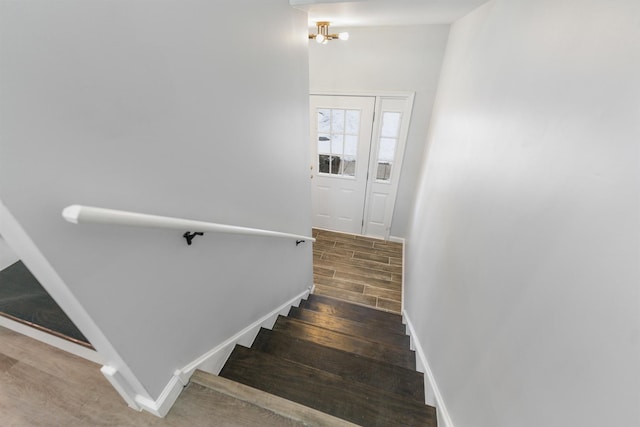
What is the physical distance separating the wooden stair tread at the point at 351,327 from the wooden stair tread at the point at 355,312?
0.06 m

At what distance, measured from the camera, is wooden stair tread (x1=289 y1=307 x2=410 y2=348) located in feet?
6.71

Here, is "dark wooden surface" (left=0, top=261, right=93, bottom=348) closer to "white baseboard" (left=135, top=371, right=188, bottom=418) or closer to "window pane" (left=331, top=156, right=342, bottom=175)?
"white baseboard" (left=135, top=371, right=188, bottom=418)

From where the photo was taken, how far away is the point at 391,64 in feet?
9.07

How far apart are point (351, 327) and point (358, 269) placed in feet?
4.15

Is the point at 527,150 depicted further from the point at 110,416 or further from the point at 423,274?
the point at 110,416

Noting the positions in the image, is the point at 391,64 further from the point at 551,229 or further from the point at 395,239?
the point at 551,229

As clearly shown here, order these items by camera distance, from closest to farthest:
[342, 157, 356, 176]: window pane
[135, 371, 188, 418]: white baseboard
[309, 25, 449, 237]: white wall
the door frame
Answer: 1. [135, 371, 188, 418]: white baseboard
2. [309, 25, 449, 237]: white wall
3. the door frame
4. [342, 157, 356, 176]: window pane

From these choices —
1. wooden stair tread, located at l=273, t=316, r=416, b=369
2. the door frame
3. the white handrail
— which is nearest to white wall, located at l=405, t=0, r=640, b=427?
wooden stair tread, located at l=273, t=316, r=416, b=369

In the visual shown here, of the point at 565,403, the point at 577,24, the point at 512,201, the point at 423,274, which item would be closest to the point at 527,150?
the point at 512,201

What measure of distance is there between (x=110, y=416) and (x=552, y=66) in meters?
1.85

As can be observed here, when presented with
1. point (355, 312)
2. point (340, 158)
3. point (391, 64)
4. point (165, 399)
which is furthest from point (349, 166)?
point (165, 399)

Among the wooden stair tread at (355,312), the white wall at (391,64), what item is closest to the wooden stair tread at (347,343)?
the wooden stair tread at (355,312)

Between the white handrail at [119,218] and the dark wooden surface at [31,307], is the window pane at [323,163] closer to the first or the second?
the white handrail at [119,218]

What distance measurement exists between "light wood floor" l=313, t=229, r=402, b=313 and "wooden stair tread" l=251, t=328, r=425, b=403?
1.17 m
